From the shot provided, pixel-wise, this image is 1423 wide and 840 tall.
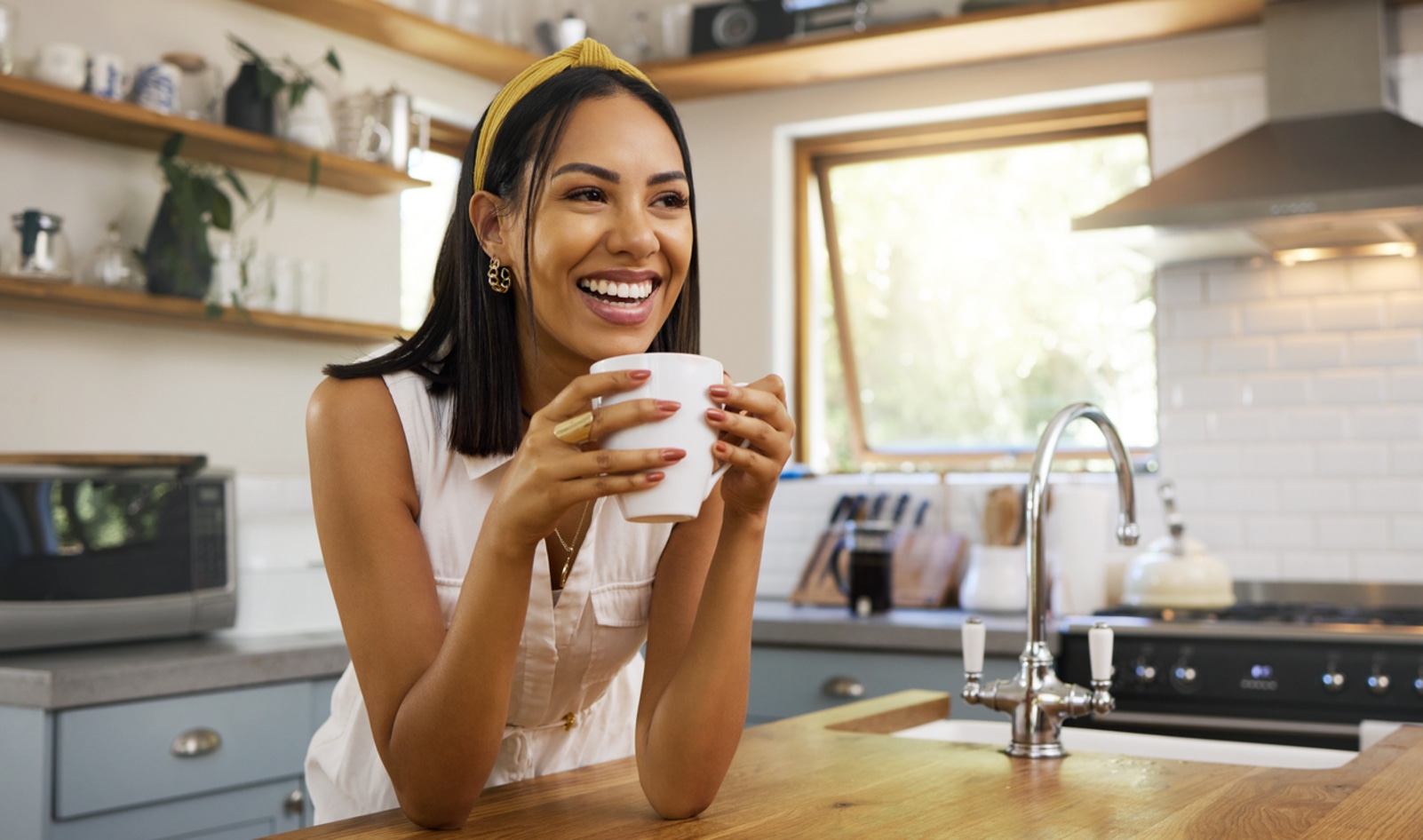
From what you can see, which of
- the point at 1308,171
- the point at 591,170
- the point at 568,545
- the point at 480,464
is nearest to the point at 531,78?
Answer: the point at 591,170

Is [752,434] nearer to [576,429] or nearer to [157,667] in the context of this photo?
[576,429]

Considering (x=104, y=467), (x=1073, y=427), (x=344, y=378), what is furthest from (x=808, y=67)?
(x=344, y=378)

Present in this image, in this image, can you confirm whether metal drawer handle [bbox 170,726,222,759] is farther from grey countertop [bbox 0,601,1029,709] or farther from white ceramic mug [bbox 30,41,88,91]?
white ceramic mug [bbox 30,41,88,91]

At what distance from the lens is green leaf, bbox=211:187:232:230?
3135mm

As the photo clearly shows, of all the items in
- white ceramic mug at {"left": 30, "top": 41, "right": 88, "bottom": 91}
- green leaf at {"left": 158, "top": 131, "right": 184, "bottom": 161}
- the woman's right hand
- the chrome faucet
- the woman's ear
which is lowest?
the chrome faucet

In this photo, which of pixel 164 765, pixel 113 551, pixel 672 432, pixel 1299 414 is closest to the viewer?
pixel 672 432

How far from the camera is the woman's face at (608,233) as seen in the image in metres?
1.17

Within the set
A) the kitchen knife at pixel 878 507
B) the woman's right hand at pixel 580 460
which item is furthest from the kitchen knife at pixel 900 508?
the woman's right hand at pixel 580 460

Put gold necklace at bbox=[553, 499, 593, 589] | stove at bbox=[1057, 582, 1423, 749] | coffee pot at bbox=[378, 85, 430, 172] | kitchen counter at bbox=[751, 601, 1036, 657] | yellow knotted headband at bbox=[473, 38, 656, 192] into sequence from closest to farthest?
1. yellow knotted headband at bbox=[473, 38, 656, 192]
2. gold necklace at bbox=[553, 499, 593, 589]
3. stove at bbox=[1057, 582, 1423, 749]
4. kitchen counter at bbox=[751, 601, 1036, 657]
5. coffee pot at bbox=[378, 85, 430, 172]

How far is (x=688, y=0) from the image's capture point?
170 inches

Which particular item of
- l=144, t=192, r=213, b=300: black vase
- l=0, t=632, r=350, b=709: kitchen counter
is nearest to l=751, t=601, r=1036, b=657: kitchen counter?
l=0, t=632, r=350, b=709: kitchen counter

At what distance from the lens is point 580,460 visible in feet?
3.08

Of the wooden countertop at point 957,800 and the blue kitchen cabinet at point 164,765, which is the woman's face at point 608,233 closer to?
the wooden countertop at point 957,800

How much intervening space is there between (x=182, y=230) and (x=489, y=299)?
204cm
